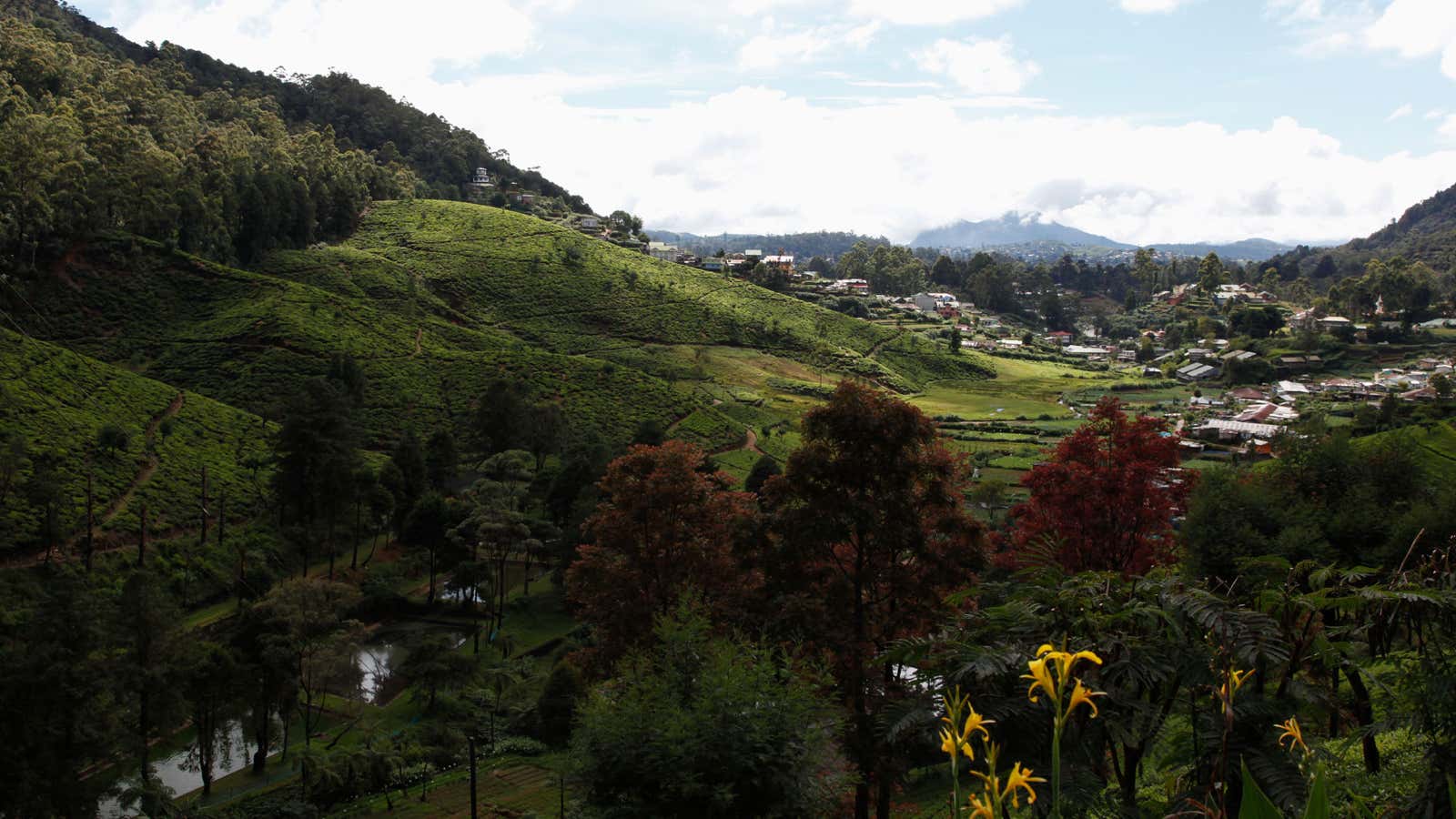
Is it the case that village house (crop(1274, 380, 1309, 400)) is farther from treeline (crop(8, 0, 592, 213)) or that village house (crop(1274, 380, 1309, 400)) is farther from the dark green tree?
treeline (crop(8, 0, 592, 213))

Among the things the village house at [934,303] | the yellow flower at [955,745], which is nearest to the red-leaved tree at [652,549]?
the yellow flower at [955,745]

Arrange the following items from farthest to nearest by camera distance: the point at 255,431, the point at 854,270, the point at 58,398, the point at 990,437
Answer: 1. the point at 854,270
2. the point at 990,437
3. the point at 255,431
4. the point at 58,398

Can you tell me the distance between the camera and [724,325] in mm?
60500

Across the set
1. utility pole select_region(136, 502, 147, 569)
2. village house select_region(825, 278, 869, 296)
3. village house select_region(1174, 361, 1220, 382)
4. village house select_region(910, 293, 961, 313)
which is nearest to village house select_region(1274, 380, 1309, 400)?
village house select_region(1174, 361, 1220, 382)

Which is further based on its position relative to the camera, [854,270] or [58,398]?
[854,270]

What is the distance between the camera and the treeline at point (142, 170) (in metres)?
37.6

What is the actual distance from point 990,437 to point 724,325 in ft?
75.2

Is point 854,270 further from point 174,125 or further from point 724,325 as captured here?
point 174,125

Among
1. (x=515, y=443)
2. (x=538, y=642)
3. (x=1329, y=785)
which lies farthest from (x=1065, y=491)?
(x=515, y=443)

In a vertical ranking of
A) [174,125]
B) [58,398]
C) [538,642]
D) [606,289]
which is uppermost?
[174,125]

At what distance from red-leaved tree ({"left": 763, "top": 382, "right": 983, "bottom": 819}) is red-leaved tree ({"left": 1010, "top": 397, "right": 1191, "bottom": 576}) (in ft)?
11.6

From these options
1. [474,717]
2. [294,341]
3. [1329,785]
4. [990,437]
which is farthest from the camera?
[990,437]

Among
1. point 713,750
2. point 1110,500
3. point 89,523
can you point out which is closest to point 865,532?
point 713,750

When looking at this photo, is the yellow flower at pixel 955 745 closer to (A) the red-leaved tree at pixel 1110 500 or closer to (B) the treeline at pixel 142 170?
(A) the red-leaved tree at pixel 1110 500
